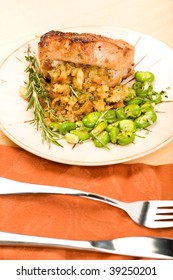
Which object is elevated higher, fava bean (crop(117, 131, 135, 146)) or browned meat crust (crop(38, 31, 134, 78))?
browned meat crust (crop(38, 31, 134, 78))

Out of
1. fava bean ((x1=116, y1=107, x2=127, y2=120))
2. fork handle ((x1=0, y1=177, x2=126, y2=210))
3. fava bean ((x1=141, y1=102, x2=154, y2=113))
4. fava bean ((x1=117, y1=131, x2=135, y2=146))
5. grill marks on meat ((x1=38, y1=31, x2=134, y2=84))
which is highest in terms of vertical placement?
grill marks on meat ((x1=38, y1=31, x2=134, y2=84))

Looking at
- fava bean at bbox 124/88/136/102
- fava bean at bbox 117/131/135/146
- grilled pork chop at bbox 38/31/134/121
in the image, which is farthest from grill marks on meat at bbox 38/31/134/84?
fava bean at bbox 117/131/135/146

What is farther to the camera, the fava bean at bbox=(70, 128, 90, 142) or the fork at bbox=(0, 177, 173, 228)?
the fava bean at bbox=(70, 128, 90, 142)

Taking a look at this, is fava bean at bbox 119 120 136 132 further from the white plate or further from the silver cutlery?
the silver cutlery

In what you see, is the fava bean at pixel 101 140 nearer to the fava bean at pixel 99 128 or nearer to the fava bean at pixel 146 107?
the fava bean at pixel 99 128

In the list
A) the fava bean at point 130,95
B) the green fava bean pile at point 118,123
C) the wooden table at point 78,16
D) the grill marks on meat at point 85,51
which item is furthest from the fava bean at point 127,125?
the wooden table at point 78,16

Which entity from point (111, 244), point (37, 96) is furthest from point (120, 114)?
point (111, 244)
